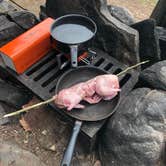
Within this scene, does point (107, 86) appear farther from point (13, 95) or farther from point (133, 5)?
point (133, 5)

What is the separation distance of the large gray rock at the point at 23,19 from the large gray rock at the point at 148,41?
115 centimetres

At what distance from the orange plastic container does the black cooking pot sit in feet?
0.46

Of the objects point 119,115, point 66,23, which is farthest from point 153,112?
point 66,23

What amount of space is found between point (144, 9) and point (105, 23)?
242cm

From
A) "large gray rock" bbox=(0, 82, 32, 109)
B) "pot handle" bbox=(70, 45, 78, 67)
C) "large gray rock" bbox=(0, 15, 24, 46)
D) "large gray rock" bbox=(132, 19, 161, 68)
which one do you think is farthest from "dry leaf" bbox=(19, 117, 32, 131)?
"large gray rock" bbox=(132, 19, 161, 68)

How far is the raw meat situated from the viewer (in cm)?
232

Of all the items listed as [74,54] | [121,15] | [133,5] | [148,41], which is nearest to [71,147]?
[74,54]

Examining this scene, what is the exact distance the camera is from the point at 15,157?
95.5 inches

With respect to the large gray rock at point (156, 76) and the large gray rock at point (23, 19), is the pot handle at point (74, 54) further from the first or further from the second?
the large gray rock at point (23, 19)

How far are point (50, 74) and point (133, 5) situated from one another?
9.57ft

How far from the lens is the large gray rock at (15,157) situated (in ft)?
7.86

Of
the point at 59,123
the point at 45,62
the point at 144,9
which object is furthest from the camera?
the point at 144,9

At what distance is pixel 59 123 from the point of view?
8.73 ft

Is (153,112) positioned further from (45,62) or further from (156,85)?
(45,62)
